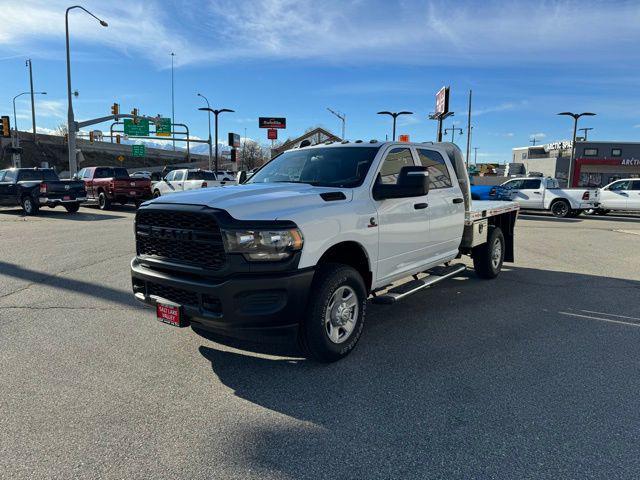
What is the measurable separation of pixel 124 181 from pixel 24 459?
19.6 meters

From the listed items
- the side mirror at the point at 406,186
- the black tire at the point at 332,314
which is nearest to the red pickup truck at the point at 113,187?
the side mirror at the point at 406,186

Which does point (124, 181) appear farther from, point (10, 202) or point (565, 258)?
point (565, 258)

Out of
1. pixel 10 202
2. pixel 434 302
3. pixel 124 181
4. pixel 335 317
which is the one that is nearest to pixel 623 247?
pixel 434 302

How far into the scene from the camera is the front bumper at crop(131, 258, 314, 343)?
11.5ft

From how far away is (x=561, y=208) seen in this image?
2120 centimetres

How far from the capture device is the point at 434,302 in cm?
629

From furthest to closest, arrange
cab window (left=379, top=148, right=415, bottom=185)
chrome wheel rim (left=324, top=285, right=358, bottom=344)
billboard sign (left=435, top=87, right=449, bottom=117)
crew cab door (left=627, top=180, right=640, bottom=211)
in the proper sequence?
billboard sign (left=435, top=87, right=449, bottom=117)
crew cab door (left=627, top=180, right=640, bottom=211)
cab window (left=379, top=148, right=415, bottom=185)
chrome wheel rim (left=324, top=285, right=358, bottom=344)

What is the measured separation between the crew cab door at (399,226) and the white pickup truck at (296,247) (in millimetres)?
12

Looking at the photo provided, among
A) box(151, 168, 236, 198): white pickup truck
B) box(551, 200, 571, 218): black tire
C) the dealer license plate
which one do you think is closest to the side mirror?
the dealer license plate

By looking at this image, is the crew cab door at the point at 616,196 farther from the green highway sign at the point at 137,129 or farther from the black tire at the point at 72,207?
the green highway sign at the point at 137,129

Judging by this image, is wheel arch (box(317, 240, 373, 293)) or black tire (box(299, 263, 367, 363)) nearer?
black tire (box(299, 263, 367, 363))

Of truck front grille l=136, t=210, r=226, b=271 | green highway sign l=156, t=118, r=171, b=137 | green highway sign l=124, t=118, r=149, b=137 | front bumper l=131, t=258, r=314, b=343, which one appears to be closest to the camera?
front bumper l=131, t=258, r=314, b=343

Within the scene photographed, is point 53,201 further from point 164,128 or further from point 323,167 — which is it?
point 164,128

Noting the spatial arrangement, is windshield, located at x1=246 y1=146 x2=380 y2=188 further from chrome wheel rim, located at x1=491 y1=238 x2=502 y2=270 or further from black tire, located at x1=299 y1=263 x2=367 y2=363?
chrome wheel rim, located at x1=491 y1=238 x2=502 y2=270
